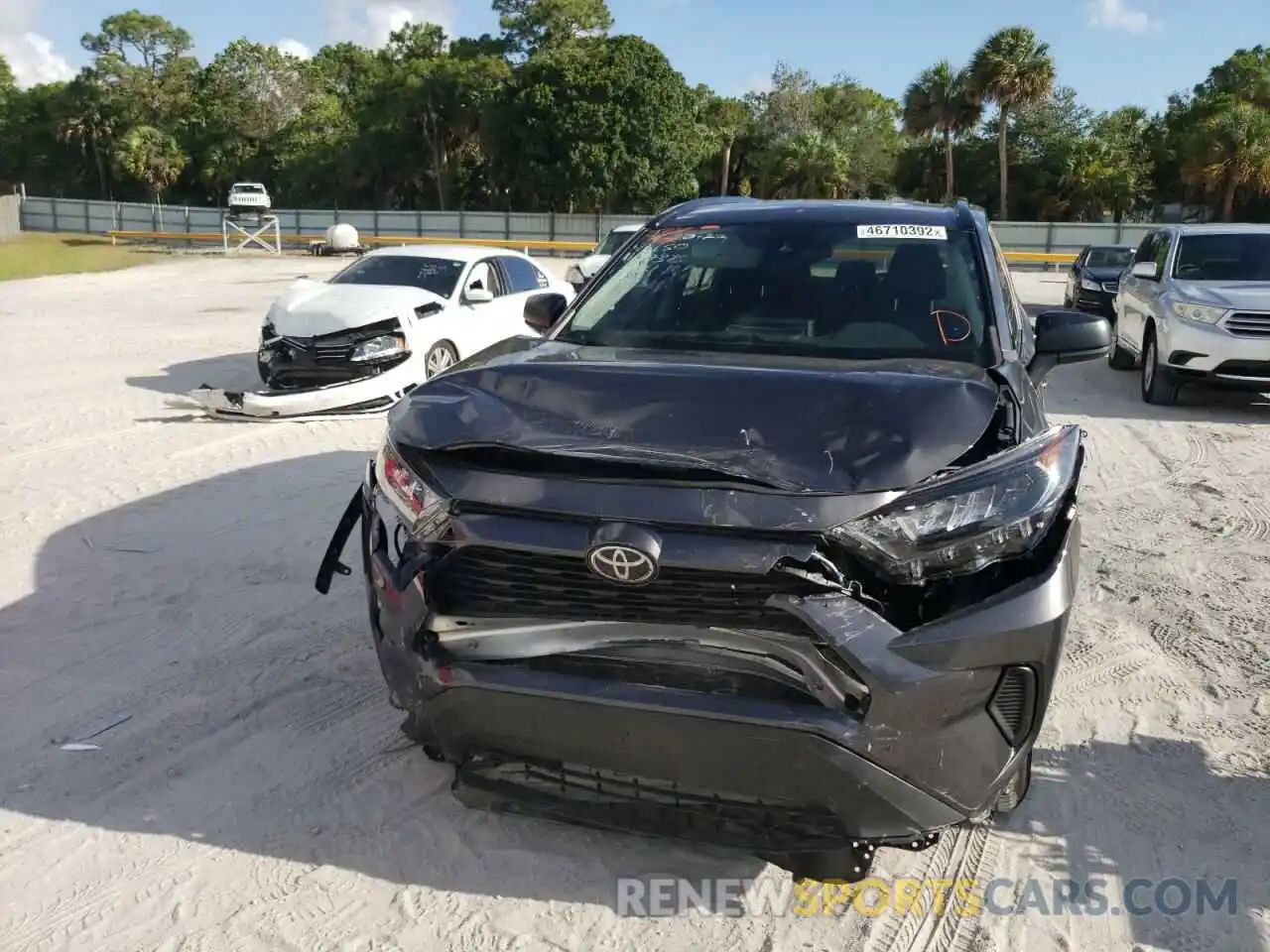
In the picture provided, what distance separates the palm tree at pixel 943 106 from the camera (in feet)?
153

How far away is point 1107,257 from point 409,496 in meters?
19.8

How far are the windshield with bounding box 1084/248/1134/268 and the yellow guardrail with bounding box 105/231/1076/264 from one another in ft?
56.3

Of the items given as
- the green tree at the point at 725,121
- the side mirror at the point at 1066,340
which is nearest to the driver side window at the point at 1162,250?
the side mirror at the point at 1066,340

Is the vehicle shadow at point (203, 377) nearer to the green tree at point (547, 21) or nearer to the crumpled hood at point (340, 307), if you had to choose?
the crumpled hood at point (340, 307)

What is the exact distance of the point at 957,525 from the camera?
2602 mm

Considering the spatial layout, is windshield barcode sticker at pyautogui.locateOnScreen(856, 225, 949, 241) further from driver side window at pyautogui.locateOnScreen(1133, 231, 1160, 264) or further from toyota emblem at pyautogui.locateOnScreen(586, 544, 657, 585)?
driver side window at pyautogui.locateOnScreen(1133, 231, 1160, 264)

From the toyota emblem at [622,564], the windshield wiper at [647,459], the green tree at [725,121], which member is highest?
the green tree at [725,121]

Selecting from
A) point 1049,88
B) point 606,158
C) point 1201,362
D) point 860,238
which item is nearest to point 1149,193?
point 1049,88

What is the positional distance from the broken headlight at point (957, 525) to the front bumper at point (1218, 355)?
28.0 ft

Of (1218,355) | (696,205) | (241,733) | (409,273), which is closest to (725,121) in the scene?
(409,273)

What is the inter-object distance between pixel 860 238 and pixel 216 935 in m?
3.25

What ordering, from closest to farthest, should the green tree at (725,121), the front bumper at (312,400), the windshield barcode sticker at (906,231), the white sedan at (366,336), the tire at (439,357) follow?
the windshield barcode sticker at (906,231) < the front bumper at (312,400) < the white sedan at (366,336) < the tire at (439,357) < the green tree at (725,121)

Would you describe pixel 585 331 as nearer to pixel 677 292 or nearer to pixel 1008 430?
pixel 677 292

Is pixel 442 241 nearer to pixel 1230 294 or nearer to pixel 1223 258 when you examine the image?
pixel 1223 258
